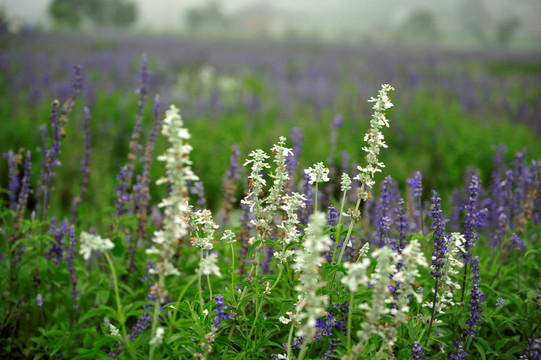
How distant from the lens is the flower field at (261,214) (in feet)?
6.33

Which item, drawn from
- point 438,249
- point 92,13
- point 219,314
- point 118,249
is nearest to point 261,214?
point 219,314

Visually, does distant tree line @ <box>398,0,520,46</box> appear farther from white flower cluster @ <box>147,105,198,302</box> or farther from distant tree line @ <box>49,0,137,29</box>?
white flower cluster @ <box>147,105,198,302</box>

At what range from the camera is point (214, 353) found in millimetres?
2283

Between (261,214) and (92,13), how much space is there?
178 feet

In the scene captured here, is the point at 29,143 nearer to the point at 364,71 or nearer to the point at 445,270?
the point at 445,270

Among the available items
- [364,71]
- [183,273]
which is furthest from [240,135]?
[364,71]

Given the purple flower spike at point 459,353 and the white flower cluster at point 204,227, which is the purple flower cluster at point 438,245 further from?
the white flower cluster at point 204,227

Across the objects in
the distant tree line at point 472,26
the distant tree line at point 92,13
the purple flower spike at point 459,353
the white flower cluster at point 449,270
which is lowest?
the purple flower spike at point 459,353

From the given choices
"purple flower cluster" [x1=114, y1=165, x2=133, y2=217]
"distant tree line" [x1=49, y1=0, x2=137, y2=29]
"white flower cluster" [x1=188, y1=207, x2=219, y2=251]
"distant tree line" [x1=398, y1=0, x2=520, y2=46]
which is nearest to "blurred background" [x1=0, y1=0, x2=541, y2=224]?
"purple flower cluster" [x1=114, y1=165, x2=133, y2=217]

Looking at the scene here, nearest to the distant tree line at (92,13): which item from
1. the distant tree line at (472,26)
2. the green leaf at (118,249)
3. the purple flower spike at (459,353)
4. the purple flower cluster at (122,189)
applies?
the purple flower cluster at (122,189)

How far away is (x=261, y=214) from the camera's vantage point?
2084 millimetres

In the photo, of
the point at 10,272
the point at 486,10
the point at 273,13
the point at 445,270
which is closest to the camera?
the point at 445,270

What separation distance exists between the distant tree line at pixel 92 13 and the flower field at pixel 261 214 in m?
31.9

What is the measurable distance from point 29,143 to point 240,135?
11.5ft
